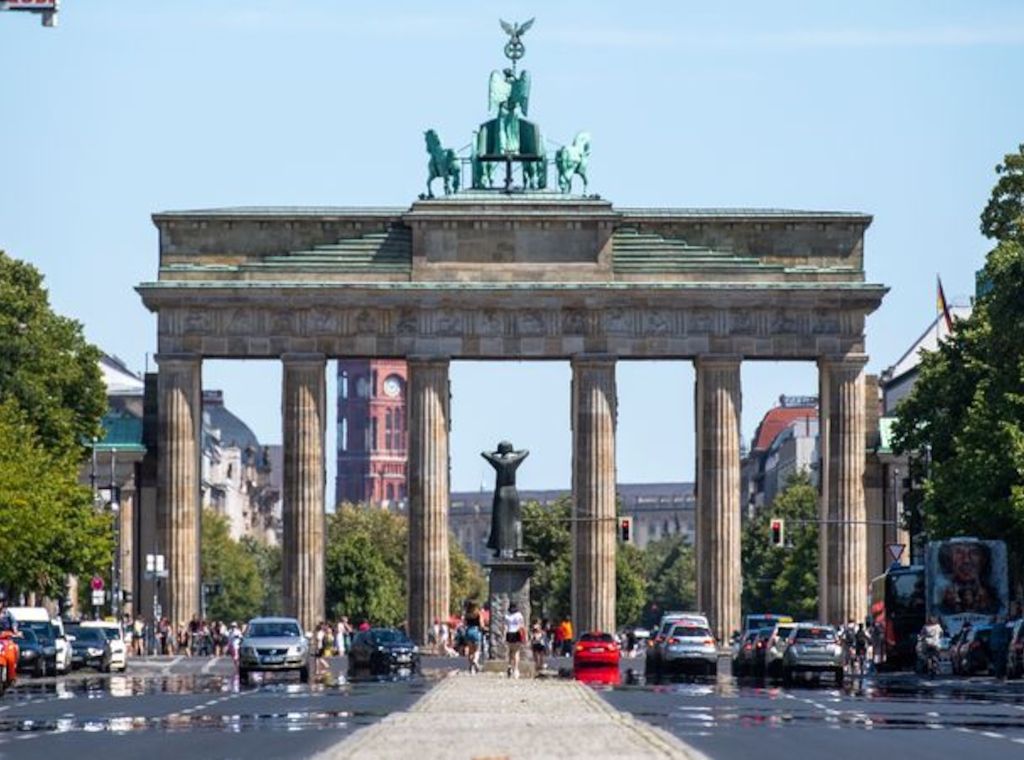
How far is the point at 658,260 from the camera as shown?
16150 cm

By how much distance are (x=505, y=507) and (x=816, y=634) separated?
502 inches

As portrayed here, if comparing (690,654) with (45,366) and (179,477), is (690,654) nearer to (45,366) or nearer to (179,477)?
(45,366)

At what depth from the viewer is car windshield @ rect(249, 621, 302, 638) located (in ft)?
357

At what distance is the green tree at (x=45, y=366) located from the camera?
475 ft

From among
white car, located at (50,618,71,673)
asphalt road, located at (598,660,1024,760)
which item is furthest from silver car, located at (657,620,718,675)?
white car, located at (50,618,71,673)

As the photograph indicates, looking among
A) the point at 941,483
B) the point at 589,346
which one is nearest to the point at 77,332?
the point at 589,346

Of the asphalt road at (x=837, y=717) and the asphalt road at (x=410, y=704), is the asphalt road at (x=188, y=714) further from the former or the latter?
the asphalt road at (x=837, y=717)

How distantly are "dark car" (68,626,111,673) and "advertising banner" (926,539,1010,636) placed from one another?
91.1 feet

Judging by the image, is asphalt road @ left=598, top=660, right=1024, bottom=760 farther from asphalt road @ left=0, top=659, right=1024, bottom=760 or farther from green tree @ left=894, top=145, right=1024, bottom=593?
green tree @ left=894, top=145, right=1024, bottom=593

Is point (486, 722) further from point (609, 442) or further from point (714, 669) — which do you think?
point (609, 442)

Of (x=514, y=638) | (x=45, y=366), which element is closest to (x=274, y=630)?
(x=514, y=638)

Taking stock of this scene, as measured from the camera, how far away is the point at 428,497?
531 feet

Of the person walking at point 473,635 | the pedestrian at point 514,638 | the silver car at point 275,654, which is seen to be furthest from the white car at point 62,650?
the pedestrian at point 514,638

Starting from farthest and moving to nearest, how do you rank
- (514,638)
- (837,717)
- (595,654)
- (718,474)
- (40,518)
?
(718,474), (40,518), (595,654), (514,638), (837,717)
